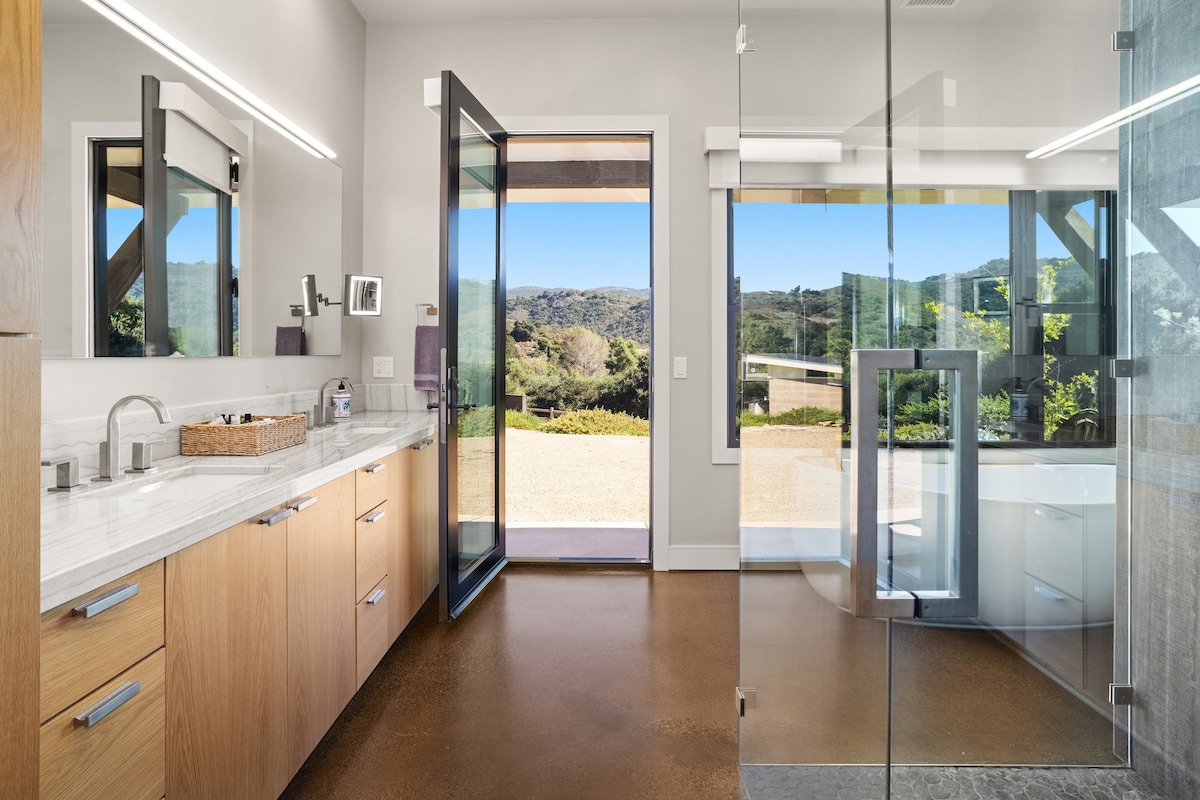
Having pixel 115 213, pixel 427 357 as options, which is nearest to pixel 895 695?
pixel 115 213

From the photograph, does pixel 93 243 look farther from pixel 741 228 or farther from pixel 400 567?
pixel 741 228

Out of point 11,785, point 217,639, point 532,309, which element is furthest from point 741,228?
point 532,309

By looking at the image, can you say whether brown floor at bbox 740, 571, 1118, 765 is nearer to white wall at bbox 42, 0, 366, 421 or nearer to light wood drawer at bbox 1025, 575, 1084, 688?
light wood drawer at bbox 1025, 575, 1084, 688

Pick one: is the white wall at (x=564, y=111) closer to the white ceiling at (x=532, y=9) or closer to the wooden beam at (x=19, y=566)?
the white ceiling at (x=532, y=9)

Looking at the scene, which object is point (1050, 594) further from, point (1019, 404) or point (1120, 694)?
point (1019, 404)

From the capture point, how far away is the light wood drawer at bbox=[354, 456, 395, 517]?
213 cm

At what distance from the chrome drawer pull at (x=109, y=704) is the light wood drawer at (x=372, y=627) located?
1.06 m

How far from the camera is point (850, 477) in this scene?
43.8 inches

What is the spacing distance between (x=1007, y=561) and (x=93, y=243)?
208cm

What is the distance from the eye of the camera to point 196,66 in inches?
85.3

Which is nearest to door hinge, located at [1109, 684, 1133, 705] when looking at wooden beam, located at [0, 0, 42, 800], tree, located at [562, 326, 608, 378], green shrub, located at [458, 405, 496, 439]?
wooden beam, located at [0, 0, 42, 800]

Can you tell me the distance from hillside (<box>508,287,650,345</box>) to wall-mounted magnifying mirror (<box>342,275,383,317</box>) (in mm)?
4288

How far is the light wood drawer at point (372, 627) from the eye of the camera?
214cm

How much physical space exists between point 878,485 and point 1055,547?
26cm
